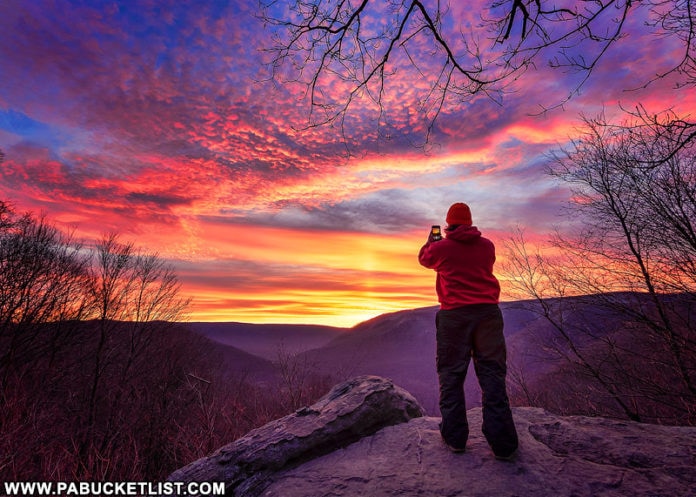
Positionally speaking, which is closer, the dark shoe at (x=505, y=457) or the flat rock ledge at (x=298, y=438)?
the dark shoe at (x=505, y=457)

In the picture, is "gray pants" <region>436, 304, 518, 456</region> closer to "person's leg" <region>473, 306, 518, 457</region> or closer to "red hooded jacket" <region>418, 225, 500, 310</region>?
"person's leg" <region>473, 306, 518, 457</region>

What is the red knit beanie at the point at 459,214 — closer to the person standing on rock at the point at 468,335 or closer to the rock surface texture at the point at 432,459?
the person standing on rock at the point at 468,335

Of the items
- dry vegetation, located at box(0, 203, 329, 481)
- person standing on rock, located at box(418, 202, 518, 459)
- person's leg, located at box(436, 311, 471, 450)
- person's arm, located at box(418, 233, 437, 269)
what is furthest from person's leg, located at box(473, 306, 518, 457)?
dry vegetation, located at box(0, 203, 329, 481)

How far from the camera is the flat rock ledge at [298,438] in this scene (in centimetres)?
399

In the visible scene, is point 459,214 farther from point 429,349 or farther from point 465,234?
point 429,349

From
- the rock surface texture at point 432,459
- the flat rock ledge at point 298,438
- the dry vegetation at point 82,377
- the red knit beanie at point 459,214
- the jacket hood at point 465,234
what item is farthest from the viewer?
the dry vegetation at point 82,377

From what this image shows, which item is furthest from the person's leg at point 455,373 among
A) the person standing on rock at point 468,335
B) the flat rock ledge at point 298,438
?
the flat rock ledge at point 298,438

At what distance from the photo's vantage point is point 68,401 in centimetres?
2352

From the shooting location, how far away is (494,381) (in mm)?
3420

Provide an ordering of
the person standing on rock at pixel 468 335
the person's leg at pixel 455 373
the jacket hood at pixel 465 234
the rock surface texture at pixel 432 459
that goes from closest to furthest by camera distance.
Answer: the rock surface texture at pixel 432 459 → the person standing on rock at pixel 468 335 → the person's leg at pixel 455 373 → the jacket hood at pixel 465 234

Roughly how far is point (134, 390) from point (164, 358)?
8.14 metres

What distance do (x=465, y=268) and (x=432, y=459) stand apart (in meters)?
1.99

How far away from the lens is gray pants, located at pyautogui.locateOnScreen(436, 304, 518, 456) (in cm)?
345

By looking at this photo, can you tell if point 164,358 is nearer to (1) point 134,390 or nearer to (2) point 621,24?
(1) point 134,390
